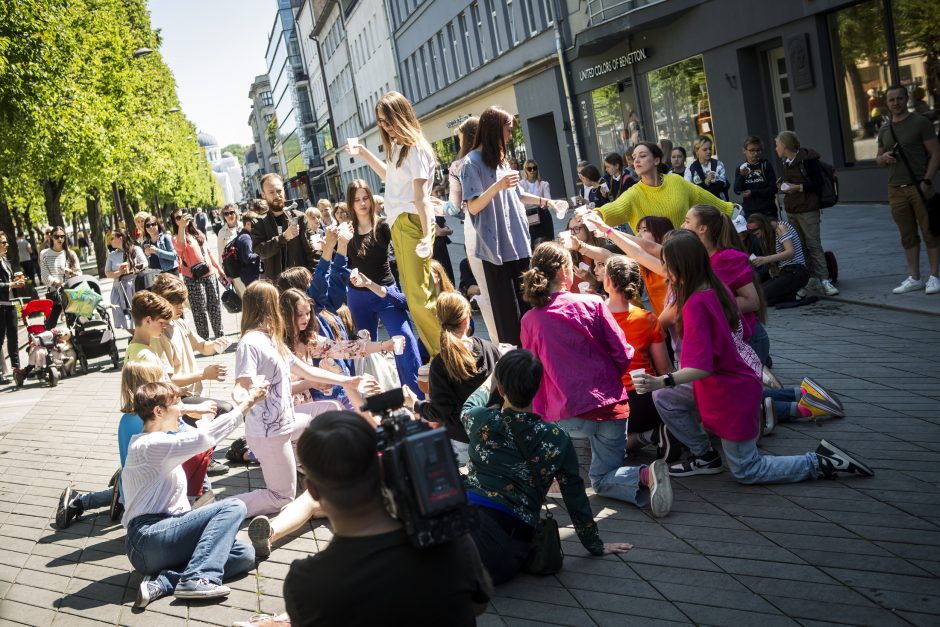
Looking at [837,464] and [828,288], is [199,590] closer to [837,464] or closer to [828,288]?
[837,464]

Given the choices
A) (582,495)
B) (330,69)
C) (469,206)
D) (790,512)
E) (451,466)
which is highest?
(330,69)

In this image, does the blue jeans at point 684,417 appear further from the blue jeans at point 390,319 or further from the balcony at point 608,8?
the balcony at point 608,8

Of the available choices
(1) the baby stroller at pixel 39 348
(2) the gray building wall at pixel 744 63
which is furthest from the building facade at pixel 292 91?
(1) the baby stroller at pixel 39 348

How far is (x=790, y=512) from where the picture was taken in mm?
4852

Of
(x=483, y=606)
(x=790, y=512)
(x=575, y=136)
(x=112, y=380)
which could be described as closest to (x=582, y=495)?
(x=790, y=512)

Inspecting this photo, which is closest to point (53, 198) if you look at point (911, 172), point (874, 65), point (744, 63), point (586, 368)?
point (744, 63)

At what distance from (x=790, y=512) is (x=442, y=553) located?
2731 mm

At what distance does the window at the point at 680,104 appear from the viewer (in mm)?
21188

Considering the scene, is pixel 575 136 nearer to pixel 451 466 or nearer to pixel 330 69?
pixel 451 466

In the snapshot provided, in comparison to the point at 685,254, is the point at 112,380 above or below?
below

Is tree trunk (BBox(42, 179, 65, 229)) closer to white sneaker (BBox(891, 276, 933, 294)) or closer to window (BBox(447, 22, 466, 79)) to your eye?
window (BBox(447, 22, 466, 79))

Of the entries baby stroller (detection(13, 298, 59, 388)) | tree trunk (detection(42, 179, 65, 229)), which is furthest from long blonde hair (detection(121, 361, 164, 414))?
tree trunk (detection(42, 179, 65, 229))

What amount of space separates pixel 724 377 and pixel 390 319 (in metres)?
3.74

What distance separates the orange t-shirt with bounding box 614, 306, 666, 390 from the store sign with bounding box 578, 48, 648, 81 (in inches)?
731
